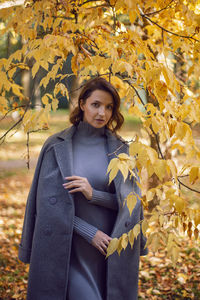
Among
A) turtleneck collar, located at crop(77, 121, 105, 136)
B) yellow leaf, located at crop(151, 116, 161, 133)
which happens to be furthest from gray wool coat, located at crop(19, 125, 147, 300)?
yellow leaf, located at crop(151, 116, 161, 133)

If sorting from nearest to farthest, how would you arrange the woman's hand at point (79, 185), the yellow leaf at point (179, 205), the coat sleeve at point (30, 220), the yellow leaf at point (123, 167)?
the yellow leaf at point (123, 167) → the yellow leaf at point (179, 205) → the woman's hand at point (79, 185) → the coat sleeve at point (30, 220)

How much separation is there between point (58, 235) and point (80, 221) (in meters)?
0.16

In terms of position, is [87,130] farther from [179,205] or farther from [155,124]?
[179,205]

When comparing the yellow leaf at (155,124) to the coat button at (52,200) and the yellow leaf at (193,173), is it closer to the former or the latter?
the yellow leaf at (193,173)

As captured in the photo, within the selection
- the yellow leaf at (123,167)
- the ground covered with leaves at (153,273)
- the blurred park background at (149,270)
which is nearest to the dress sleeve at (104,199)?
the blurred park background at (149,270)

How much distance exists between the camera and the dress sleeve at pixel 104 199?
203 cm

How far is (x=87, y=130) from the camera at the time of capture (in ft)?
7.38

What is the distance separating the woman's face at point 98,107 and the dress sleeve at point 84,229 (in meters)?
0.61

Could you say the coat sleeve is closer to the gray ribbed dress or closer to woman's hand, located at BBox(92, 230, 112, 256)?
the gray ribbed dress

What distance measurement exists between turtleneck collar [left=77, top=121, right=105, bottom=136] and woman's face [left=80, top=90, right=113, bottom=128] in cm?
8

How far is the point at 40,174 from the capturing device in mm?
2141

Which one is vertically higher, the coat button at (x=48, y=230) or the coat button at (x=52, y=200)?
the coat button at (x=52, y=200)

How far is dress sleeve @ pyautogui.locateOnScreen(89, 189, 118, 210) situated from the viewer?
2.03 meters

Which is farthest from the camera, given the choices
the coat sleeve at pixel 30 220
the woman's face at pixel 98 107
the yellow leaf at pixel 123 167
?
the coat sleeve at pixel 30 220
